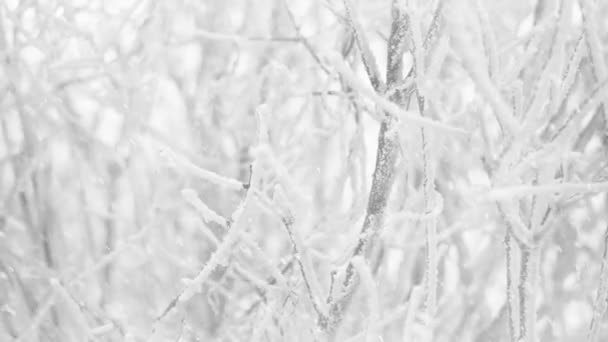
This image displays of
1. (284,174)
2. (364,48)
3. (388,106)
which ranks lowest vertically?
(284,174)

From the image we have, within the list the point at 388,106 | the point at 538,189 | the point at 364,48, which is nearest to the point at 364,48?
the point at 364,48

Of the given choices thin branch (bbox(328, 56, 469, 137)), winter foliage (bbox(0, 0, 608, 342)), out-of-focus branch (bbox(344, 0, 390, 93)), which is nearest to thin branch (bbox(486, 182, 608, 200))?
winter foliage (bbox(0, 0, 608, 342))

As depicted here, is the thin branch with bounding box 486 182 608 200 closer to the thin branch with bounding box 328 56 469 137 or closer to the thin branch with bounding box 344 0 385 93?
the thin branch with bounding box 328 56 469 137

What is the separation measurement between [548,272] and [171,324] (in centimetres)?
199

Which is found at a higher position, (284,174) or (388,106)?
(388,106)

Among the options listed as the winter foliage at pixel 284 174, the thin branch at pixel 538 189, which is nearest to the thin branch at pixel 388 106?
the winter foliage at pixel 284 174

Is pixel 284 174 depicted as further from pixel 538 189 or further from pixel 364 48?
pixel 538 189

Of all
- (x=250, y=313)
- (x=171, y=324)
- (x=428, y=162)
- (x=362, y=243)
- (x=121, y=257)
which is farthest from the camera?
(x=121, y=257)

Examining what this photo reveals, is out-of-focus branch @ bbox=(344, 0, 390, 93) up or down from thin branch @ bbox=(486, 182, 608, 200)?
up

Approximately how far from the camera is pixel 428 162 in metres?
1.40

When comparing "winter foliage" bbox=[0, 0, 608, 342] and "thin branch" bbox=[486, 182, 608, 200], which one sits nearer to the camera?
"thin branch" bbox=[486, 182, 608, 200]

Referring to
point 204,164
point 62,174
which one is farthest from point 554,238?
point 62,174

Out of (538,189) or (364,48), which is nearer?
(538,189)

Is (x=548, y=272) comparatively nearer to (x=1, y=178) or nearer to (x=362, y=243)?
(x=362, y=243)
